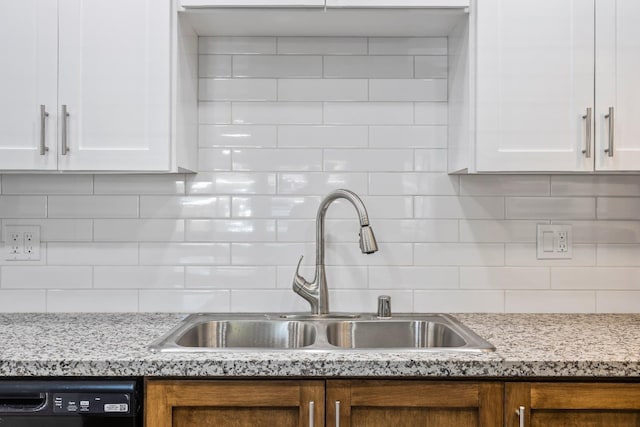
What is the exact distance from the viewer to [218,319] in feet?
6.15

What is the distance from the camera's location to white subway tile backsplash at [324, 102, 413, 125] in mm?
1991

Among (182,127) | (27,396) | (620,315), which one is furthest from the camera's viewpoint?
(620,315)

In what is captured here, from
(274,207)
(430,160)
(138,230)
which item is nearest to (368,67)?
(430,160)

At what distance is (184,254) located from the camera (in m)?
1.99

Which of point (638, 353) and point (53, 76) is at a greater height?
point (53, 76)

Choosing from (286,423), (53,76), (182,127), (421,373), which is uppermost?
(53,76)

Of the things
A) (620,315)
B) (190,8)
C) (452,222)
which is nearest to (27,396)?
(190,8)

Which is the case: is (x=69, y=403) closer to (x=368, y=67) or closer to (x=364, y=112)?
(x=364, y=112)

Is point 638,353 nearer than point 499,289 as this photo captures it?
Yes

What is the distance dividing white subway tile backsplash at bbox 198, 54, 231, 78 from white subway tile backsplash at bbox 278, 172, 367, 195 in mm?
432

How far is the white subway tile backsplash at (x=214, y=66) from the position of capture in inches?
78.4

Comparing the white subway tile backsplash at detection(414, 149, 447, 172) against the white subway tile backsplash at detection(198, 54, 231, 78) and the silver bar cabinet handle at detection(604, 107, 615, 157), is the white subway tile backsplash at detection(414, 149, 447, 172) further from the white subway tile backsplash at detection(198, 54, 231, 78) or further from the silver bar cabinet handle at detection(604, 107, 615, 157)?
the white subway tile backsplash at detection(198, 54, 231, 78)

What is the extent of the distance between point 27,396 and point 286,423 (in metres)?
0.63

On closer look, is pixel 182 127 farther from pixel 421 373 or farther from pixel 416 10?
pixel 421 373
